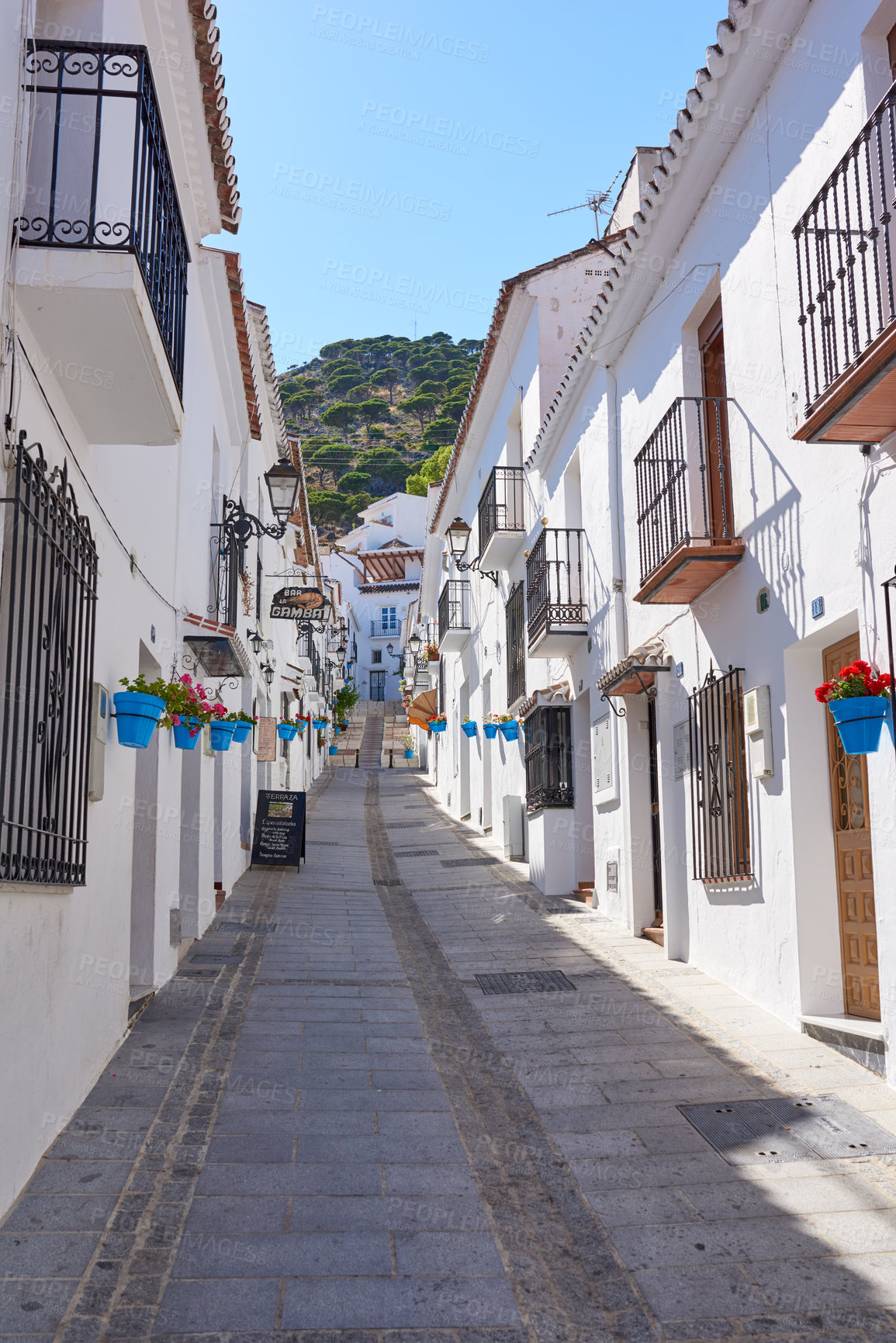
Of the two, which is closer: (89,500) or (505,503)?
(89,500)

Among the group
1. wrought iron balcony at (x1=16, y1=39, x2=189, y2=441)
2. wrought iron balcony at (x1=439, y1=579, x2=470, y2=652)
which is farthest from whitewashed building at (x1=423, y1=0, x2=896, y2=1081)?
wrought iron balcony at (x1=439, y1=579, x2=470, y2=652)

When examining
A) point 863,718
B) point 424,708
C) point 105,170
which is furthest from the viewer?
point 424,708

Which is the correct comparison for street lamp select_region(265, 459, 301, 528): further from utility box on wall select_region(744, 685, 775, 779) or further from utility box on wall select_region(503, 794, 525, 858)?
utility box on wall select_region(744, 685, 775, 779)

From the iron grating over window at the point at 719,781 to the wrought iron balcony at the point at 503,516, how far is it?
8079mm

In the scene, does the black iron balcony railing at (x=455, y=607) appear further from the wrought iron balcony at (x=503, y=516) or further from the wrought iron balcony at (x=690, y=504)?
the wrought iron balcony at (x=690, y=504)

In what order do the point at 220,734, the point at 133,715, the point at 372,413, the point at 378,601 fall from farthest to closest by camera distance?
the point at 372,413 → the point at 378,601 → the point at 220,734 → the point at 133,715

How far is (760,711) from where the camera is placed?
7.29m

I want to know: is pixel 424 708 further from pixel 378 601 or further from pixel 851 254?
pixel 378 601

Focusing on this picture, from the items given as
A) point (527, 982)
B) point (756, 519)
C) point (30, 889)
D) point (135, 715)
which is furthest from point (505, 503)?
point (30, 889)

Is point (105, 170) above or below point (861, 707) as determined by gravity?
above

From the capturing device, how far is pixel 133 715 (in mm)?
6445

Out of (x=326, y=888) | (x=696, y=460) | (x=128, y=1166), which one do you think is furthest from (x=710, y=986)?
(x=326, y=888)

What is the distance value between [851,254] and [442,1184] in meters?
5.02

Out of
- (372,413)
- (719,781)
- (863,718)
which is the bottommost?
(719,781)
